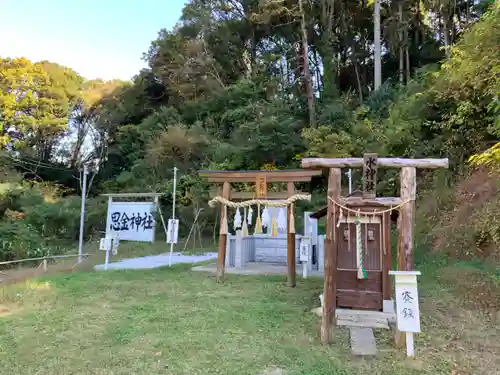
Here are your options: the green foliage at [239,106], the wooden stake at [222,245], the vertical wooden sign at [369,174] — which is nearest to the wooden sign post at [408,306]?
the vertical wooden sign at [369,174]

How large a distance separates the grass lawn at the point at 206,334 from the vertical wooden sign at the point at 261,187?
70.8 inches

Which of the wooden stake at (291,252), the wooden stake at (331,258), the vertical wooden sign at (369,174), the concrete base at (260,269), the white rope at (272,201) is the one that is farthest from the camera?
the concrete base at (260,269)

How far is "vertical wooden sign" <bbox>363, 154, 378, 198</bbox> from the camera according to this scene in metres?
4.41

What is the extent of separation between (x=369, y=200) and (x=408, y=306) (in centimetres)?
126

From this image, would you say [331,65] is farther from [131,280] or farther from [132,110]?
[131,280]

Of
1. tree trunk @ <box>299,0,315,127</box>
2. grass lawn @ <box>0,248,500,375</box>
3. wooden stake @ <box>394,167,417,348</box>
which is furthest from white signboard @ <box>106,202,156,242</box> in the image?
wooden stake @ <box>394,167,417,348</box>

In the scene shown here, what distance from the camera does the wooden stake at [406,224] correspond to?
4.16m

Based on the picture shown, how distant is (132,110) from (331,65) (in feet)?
39.1

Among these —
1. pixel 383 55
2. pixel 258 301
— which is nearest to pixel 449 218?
pixel 258 301

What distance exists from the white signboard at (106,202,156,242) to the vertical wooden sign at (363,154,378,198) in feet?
31.5

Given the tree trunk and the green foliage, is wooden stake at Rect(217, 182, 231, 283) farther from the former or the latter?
the tree trunk

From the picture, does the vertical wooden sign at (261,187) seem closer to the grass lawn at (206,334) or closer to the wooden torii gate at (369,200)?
the grass lawn at (206,334)

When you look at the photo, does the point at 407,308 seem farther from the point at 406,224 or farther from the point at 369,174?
the point at 369,174

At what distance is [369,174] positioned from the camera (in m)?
4.46
